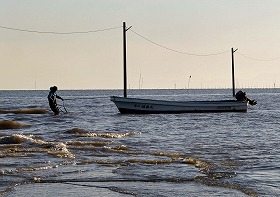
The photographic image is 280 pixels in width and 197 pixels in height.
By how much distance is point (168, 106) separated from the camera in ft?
140

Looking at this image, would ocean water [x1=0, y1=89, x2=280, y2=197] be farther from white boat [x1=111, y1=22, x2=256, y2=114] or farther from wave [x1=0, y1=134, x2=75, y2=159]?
white boat [x1=111, y1=22, x2=256, y2=114]

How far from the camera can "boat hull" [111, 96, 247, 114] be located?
41594mm

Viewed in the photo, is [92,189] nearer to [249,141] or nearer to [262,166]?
[262,166]

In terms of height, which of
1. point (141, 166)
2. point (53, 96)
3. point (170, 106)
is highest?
point (53, 96)

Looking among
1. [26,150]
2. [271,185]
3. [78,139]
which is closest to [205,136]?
[78,139]

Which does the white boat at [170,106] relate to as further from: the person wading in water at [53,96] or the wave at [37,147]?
the wave at [37,147]

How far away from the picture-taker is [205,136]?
76.1 feet

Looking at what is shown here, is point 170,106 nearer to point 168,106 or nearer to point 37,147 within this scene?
point 168,106

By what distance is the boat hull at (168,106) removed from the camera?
4159 cm

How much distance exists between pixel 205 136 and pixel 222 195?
1352 cm

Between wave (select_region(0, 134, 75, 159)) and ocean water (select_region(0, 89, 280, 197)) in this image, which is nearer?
A: ocean water (select_region(0, 89, 280, 197))

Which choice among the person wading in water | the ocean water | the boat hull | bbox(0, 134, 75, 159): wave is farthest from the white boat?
bbox(0, 134, 75, 159): wave

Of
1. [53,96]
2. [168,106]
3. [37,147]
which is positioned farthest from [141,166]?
[168,106]

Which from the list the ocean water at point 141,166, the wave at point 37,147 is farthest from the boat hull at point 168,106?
the wave at point 37,147
